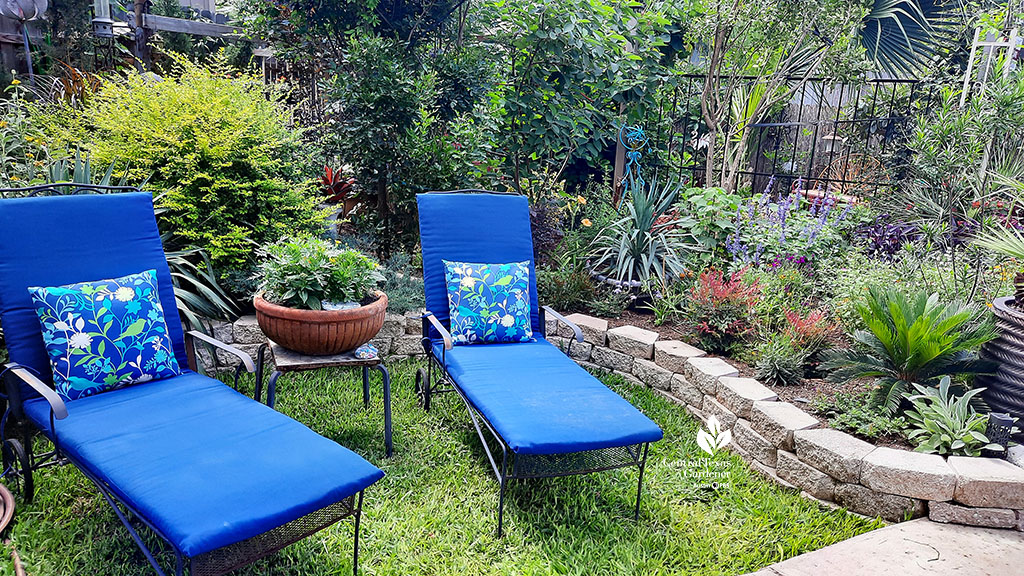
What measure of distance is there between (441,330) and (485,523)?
0.98 m

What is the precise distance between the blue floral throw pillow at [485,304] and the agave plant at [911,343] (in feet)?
5.39

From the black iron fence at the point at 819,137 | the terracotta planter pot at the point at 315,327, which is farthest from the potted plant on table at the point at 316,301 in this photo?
the black iron fence at the point at 819,137

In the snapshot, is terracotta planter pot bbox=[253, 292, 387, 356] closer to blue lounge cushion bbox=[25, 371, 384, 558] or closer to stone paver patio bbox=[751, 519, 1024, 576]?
blue lounge cushion bbox=[25, 371, 384, 558]

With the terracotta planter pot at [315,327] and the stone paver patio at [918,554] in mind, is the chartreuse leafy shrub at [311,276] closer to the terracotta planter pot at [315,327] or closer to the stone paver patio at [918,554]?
the terracotta planter pot at [315,327]

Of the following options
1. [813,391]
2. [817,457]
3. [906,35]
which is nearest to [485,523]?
[817,457]

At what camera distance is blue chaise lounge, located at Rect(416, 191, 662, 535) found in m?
2.59

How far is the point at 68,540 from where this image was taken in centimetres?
238

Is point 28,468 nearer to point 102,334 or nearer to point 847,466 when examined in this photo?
point 102,334

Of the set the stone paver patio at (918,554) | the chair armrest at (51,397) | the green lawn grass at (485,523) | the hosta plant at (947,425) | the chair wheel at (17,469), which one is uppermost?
the chair armrest at (51,397)

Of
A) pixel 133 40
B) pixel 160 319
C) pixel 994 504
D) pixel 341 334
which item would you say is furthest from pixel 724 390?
pixel 133 40

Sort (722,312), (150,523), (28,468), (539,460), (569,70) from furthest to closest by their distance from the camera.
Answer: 1. (569,70)
2. (722,312)
3. (539,460)
4. (28,468)
5. (150,523)

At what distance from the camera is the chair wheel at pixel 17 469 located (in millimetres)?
2461

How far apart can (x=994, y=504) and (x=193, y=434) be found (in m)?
3.16

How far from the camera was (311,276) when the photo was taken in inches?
117
